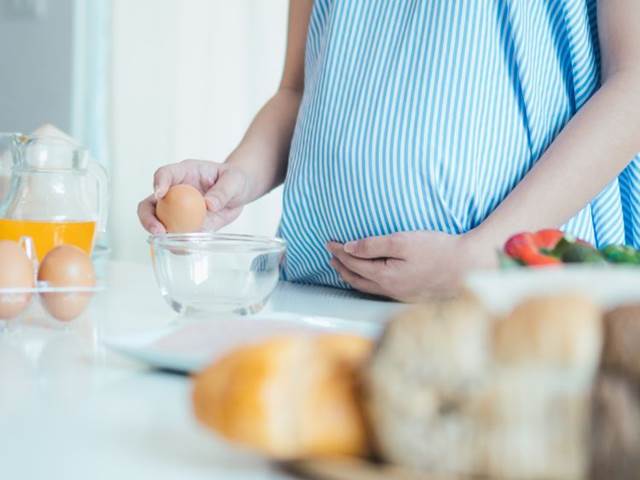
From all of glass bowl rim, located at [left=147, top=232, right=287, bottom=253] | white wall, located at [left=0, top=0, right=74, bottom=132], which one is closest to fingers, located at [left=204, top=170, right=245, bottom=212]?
glass bowl rim, located at [left=147, top=232, right=287, bottom=253]

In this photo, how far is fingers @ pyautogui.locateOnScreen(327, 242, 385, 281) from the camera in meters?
1.01

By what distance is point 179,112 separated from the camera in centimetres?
294

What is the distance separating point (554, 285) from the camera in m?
0.32

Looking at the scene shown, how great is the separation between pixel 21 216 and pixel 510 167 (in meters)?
0.59

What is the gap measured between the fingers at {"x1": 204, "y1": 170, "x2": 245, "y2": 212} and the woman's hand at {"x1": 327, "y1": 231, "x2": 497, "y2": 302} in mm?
233

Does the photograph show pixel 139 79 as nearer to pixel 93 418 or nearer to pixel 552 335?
pixel 93 418

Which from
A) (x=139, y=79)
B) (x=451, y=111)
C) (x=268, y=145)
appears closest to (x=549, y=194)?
(x=451, y=111)

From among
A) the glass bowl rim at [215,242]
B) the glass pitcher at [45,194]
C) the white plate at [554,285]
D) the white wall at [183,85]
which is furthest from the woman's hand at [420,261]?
the white wall at [183,85]

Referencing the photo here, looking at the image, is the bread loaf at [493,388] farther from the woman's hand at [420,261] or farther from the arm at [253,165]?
the arm at [253,165]

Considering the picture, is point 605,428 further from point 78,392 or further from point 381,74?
point 381,74

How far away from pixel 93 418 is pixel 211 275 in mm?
338

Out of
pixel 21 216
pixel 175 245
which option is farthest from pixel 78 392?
pixel 21 216

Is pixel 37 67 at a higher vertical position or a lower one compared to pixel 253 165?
lower

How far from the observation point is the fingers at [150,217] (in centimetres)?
107
